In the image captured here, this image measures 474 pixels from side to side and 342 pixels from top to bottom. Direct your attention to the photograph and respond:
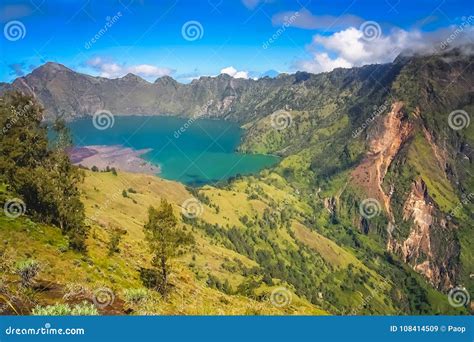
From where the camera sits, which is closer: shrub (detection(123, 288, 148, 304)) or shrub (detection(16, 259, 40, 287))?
shrub (detection(16, 259, 40, 287))

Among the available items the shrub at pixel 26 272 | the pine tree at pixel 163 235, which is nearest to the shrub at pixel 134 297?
the shrub at pixel 26 272

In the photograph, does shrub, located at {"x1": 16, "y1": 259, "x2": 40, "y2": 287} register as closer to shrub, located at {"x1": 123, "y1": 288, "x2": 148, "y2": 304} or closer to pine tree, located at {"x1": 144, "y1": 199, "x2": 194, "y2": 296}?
shrub, located at {"x1": 123, "y1": 288, "x2": 148, "y2": 304}

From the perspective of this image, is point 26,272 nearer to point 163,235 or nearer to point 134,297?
point 134,297

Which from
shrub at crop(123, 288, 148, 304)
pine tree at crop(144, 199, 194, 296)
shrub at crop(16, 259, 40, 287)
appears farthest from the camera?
pine tree at crop(144, 199, 194, 296)

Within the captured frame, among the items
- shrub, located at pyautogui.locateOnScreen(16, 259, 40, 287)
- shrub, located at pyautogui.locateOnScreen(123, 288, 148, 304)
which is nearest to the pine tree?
shrub, located at pyautogui.locateOnScreen(123, 288, 148, 304)

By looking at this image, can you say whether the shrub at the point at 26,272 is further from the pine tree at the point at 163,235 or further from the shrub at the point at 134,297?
the pine tree at the point at 163,235

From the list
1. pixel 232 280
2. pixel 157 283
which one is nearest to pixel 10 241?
pixel 157 283

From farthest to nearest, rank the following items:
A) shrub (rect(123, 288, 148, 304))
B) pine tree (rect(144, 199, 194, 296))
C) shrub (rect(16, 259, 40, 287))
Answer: pine tree (rect(144, 199, 194, 296)), shrub (rect(123, 288, 148, 304)), shrub (rect(16, 259, 40, 287))

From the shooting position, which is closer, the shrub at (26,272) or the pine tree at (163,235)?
the shrub at (26,272)

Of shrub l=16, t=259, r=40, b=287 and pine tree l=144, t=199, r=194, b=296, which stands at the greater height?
pine tree l=144, t=199, r=194, b=296

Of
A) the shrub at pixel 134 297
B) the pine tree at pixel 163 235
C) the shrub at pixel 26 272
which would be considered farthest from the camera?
the pine tree at pixel 163 235

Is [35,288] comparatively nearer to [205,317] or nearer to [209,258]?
[205,317]
